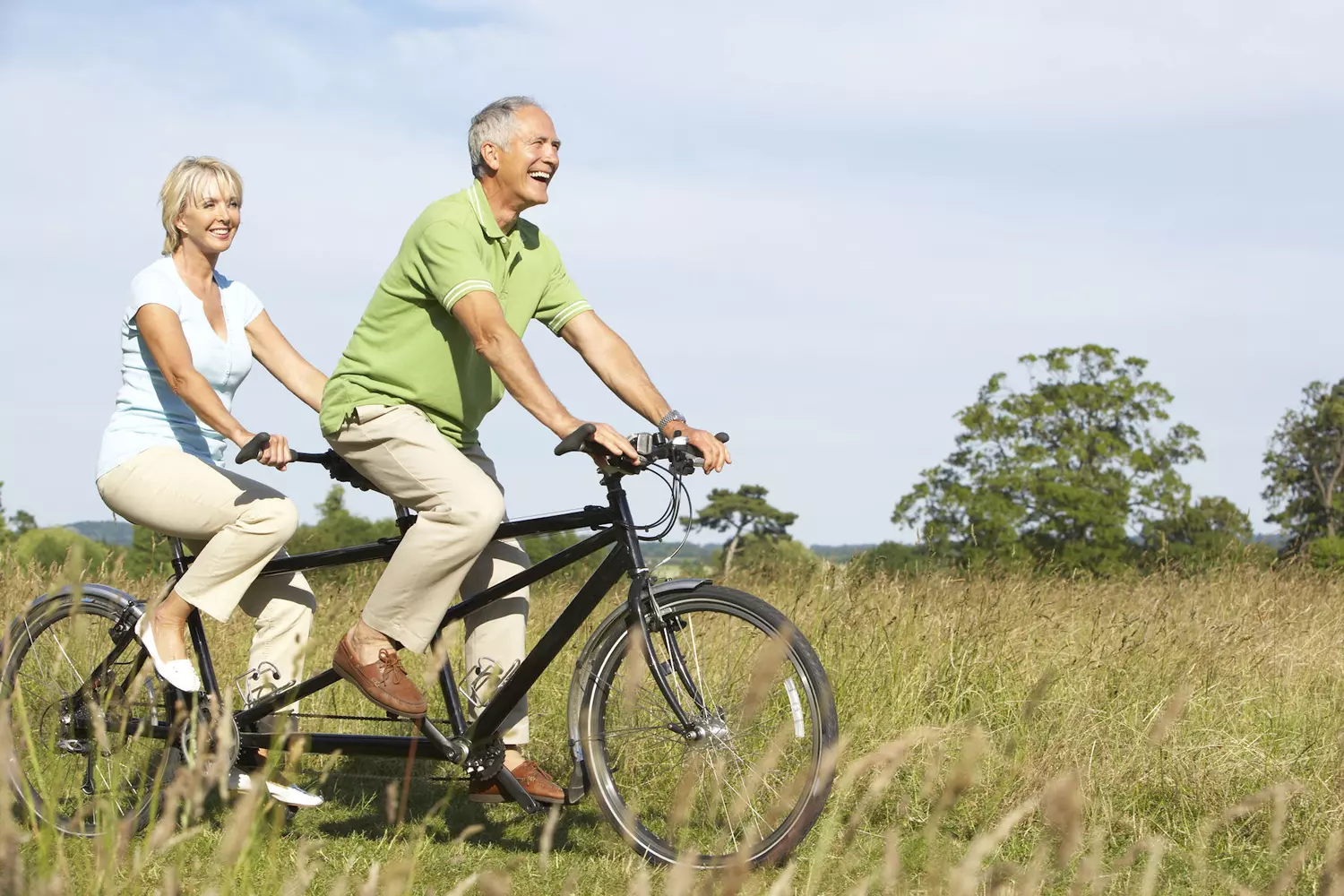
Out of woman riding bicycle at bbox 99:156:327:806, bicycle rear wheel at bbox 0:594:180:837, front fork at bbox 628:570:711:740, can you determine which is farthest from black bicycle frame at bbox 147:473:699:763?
bicycle rear wheel at bbox 0:594:180:837

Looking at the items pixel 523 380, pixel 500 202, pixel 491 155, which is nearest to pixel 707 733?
pixel 523 380

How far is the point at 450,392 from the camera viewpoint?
4445 millimetres

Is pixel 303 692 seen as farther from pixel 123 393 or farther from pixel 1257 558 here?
pixel 1257 558

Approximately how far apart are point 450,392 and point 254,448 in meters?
0.63

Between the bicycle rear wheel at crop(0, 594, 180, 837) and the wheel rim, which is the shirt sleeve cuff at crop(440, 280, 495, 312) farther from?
the bicycle rear wheel at crop(0, 594, 180, 837)

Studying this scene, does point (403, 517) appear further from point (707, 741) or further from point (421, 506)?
point (707, 741)

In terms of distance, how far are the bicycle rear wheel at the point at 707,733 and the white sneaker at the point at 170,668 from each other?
4.66ft

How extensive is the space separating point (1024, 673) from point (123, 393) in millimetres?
3706

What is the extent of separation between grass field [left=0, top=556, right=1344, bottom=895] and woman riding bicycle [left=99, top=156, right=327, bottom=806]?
1.06 feet

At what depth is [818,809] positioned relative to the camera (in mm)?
3941

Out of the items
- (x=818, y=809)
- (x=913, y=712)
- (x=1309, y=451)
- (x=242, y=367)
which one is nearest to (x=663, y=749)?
(x=818, y=809)

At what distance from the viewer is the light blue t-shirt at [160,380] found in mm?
4707

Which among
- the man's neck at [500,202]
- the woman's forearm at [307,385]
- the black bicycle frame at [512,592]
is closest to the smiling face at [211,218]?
the woman's forearm at [307,385]

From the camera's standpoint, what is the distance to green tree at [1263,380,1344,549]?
52.3 metres
